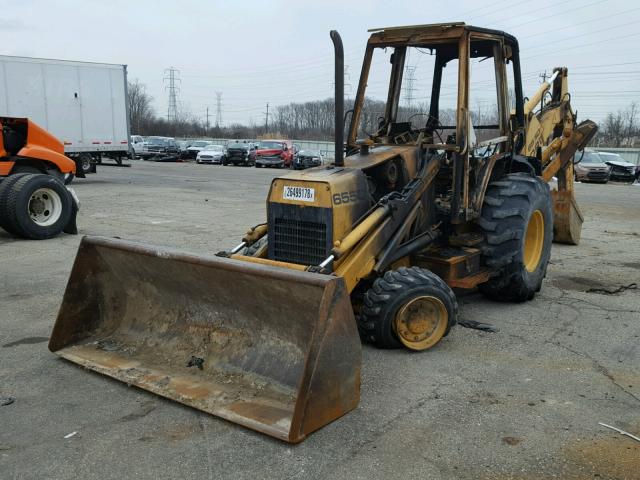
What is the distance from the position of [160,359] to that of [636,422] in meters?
3.27

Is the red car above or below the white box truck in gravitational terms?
below

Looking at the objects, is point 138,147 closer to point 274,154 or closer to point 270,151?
point 270,151

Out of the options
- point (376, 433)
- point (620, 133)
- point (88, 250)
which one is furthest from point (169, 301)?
point (620, 133)

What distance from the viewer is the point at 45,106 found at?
2017 cm

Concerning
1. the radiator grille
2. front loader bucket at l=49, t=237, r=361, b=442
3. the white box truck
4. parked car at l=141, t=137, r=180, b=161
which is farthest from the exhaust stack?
parked car at l=141, t=137, r=180, b=161

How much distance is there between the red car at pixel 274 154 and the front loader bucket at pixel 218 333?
31.3 m

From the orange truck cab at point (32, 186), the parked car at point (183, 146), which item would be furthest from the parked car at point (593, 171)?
the parked car at point (183, 146)

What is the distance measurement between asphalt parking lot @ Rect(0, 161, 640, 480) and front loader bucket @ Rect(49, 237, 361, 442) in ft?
0.48

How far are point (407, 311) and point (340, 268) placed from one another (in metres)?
0.64

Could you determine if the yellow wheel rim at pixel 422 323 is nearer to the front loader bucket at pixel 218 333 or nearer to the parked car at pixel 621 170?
the front loader bucket at pixel 218 333

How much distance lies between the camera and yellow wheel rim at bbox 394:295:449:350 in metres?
4.84

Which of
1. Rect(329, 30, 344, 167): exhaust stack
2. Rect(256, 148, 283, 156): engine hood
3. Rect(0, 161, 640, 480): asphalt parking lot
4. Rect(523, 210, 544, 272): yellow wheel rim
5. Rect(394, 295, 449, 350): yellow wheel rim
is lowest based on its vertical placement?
Rect(0, 161, 640, 480): asphalt parking lot

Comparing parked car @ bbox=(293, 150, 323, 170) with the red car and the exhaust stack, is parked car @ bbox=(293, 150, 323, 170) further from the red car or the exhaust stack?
the exhaust stack

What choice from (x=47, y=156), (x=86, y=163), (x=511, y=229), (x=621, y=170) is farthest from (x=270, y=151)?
(x=511, y=229)
